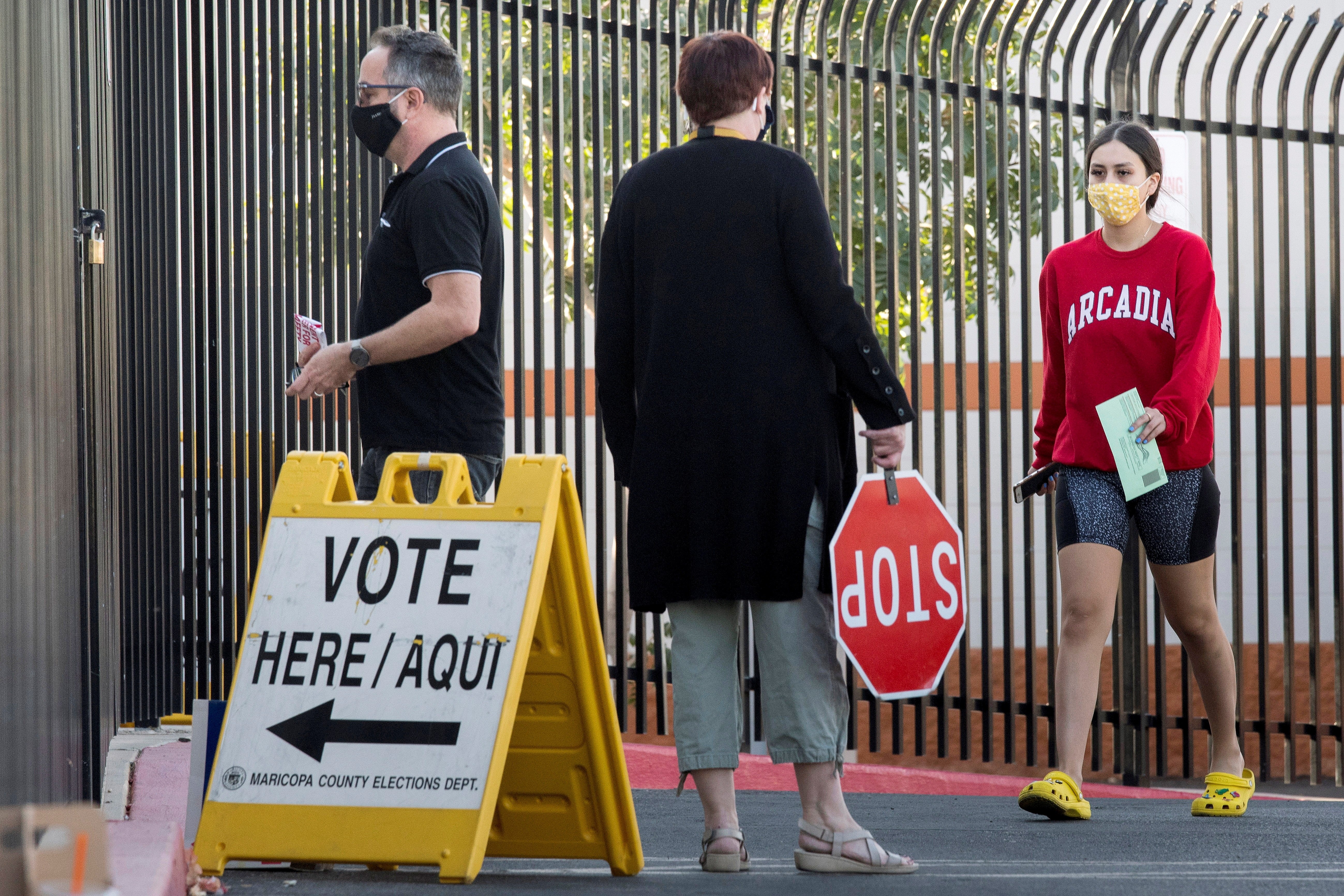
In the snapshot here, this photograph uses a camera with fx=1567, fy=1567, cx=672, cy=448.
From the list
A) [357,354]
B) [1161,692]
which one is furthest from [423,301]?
[1161,692]

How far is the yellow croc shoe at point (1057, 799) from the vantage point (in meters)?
4.05

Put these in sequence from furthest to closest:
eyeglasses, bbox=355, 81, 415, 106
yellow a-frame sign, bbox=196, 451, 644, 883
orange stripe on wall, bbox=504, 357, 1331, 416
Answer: orange stripe on wall, bbox=504, 357, 1331, 416 < eyeglasses, bbox=355, 81, 415, 106 < yellow a-frame sign, bbox=196, 451, 644, 883

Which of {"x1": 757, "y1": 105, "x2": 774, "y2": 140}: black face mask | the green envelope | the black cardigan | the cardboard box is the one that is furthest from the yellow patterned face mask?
the cardboard box

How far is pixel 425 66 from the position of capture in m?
3.48

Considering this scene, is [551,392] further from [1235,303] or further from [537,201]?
[1235,303]

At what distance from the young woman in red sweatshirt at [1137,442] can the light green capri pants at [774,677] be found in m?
1.24

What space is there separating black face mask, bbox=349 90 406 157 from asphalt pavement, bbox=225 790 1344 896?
157 centimetres

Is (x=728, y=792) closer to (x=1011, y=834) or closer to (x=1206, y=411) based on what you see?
(x=1011, y=834)

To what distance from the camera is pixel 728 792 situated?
310cm

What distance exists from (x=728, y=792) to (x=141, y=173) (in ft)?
11.2

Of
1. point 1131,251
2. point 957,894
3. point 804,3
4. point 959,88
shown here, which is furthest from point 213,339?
point 957,894

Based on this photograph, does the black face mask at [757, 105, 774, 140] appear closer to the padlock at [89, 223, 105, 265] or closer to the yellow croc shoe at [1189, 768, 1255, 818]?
the padlock at [89, 223, 105, 265]

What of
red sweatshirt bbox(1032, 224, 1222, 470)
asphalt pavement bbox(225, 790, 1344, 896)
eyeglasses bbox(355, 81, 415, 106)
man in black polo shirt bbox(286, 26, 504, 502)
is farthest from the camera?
red sweatshirt bbox(1032, 224, 1222, 470)

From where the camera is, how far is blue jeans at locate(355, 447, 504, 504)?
329 centimetres
